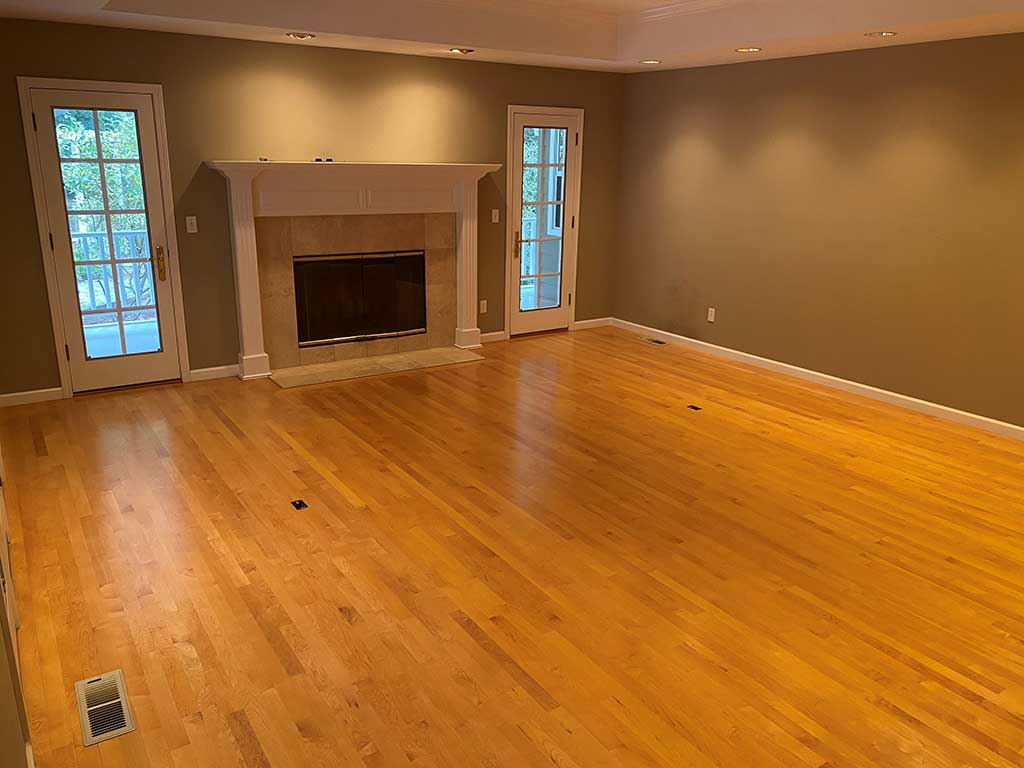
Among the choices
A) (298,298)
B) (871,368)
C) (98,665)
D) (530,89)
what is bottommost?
(98,665)

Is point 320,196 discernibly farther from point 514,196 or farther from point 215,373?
point 514,196

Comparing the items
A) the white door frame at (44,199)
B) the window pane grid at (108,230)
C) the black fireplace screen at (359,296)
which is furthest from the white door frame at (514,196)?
the window pane grid at (108,230)

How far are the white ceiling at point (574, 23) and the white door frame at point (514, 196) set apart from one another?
1.49ft

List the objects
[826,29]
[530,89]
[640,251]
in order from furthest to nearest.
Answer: [640,251]
[530,89]
[826,29]

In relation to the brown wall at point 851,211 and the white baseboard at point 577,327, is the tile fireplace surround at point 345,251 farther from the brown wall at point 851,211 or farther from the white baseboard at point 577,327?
the brown wall at point 851,211

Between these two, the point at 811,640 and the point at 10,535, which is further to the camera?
the point at 10,535

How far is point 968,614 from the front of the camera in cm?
305

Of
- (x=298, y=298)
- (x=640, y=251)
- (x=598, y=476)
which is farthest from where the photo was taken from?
(x=640, y=251)

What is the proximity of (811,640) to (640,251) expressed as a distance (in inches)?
209

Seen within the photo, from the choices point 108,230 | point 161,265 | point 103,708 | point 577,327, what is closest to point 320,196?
point 161,265

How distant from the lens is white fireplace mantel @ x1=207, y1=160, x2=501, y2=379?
18.5 ft

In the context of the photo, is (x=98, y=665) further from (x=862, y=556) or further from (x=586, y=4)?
(x=586, y=4)

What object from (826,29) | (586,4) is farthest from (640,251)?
(826,29)

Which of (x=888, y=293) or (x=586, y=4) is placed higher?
(x=586, y=4)
